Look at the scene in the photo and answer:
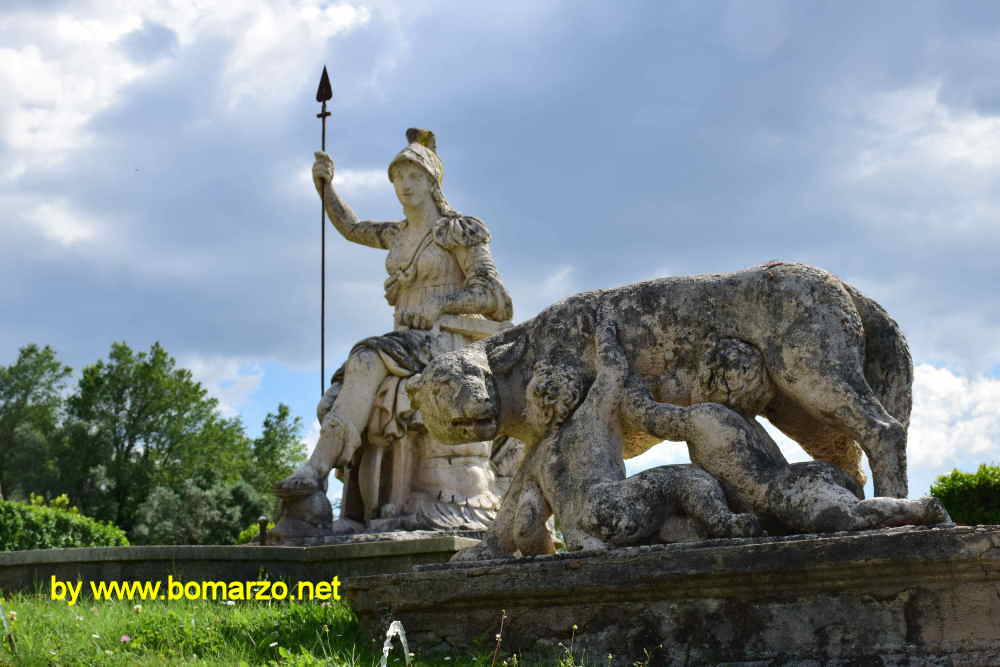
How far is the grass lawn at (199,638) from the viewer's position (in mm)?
4625

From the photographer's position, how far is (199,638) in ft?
16.9

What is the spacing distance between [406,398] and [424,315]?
1.11 metres

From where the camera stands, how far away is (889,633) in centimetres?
393

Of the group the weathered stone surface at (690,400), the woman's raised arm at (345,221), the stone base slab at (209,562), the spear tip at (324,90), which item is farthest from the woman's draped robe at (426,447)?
the weathered stone surface at (690,400)

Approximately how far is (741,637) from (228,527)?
27.2 meters

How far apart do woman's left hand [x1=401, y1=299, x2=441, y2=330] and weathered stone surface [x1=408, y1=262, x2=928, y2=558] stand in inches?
212

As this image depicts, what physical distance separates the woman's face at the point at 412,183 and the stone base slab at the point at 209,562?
4.05 m

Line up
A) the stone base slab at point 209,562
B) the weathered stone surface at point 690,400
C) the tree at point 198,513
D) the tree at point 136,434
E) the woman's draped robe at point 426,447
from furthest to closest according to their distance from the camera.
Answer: the tree at point 136,434
the tree at point 198,513
the woman's draped robe at point 426,447
the stone base slab at point 209,562
the weathered stone surface at point 690,400

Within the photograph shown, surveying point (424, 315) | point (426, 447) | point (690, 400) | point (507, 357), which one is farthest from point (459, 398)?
point (424, 315)

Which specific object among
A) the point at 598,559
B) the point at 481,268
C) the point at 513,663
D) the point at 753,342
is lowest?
the point at 513,663

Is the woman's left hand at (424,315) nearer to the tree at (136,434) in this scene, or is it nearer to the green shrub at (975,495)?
the green shrub at (975,495)

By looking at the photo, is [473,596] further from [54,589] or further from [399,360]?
[399,360]

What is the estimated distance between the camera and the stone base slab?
816 cm

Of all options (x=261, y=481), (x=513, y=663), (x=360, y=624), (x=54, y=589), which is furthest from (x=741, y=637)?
(x=261, y=481)
